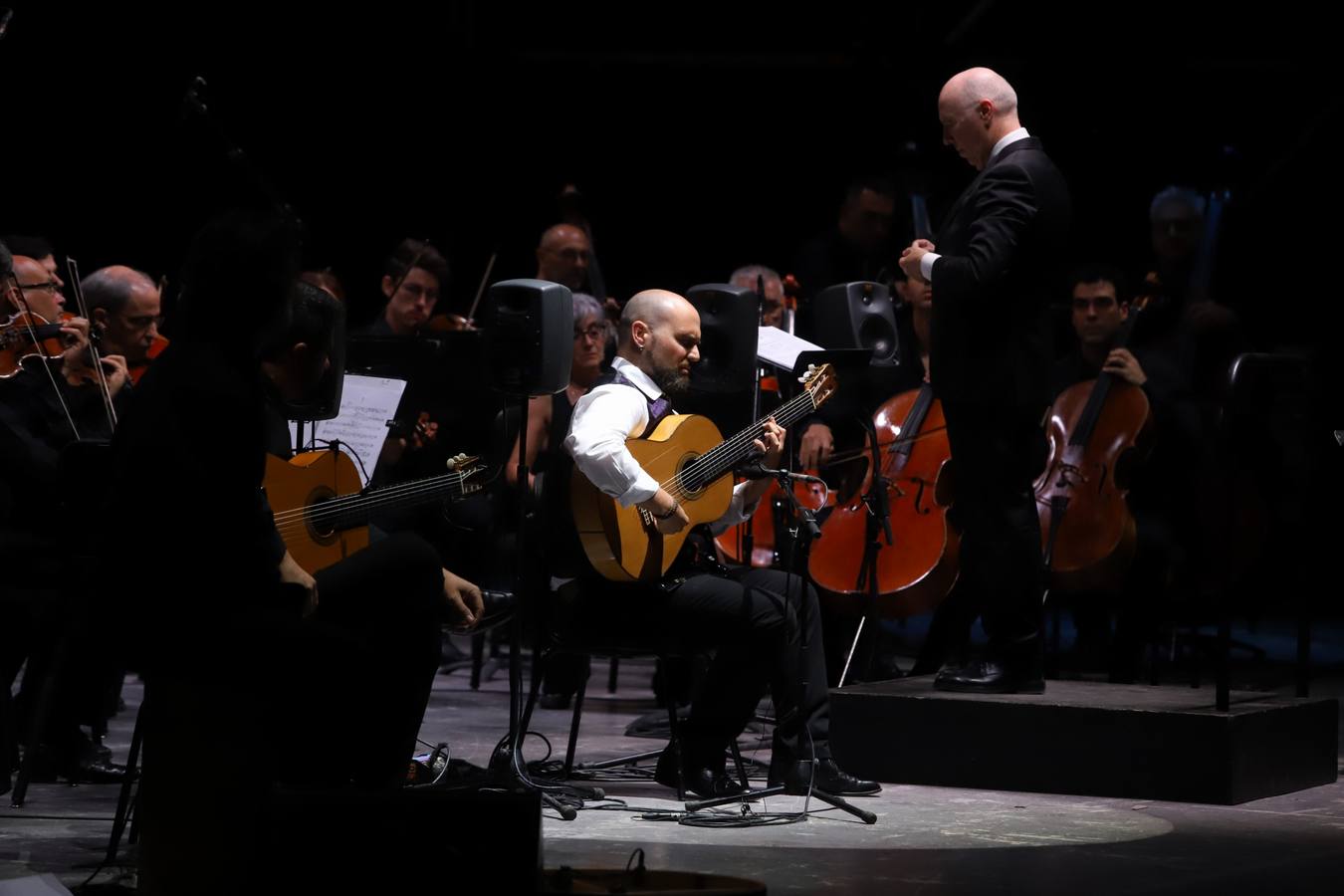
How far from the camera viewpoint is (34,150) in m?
7.81

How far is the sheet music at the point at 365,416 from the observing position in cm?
501

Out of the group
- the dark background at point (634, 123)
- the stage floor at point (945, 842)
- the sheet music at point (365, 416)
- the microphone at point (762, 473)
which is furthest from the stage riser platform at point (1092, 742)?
the dark background at point (634, 123)

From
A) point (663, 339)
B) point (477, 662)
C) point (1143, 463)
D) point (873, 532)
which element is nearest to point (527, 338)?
point (663, 339)

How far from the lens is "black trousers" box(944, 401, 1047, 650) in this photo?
4.78m

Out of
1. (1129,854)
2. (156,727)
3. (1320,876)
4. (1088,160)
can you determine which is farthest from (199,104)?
(1088,160)

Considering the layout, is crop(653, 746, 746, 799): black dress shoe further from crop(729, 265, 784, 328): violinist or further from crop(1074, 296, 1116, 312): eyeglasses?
crop(1074, 296, 1116, 312): eyeglasses

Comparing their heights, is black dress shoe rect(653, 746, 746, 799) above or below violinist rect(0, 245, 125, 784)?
below

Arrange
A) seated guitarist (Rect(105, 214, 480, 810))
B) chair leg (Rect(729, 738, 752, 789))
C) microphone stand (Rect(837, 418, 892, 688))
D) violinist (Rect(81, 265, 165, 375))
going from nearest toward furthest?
seated guitarist (Rect(105, 214, 480, 810))
chair leg (Rect(729, 738, 752, 789))
microphone stand (Rect(837, 418, 892, 688))
violinist (Rect(81, 265, 165, 375))

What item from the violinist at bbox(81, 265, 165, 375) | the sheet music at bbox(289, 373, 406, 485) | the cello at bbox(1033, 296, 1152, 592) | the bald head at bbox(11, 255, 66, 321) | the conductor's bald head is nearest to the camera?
the conductor's bald head

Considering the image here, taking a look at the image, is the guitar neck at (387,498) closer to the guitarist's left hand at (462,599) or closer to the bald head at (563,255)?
the guitarist's left hand at (462,599)

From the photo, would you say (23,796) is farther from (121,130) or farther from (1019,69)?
(1019,69)

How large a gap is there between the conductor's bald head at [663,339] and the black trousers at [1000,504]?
2.38 ft

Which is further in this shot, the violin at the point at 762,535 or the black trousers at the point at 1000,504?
the violin at the point at 762,535

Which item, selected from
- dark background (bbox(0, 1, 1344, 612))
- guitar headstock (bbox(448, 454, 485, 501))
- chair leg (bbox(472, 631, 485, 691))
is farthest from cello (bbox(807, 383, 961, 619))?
dark background (bbox(0, 1, 1344, 612))
